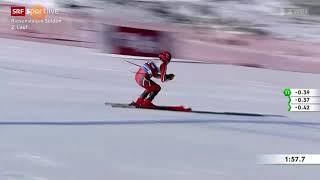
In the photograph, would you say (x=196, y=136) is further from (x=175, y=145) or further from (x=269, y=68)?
(x=269, y=68)

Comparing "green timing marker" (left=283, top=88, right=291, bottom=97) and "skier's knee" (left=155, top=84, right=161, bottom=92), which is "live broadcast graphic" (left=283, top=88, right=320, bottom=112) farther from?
"skier's knee" (left=155, top=84, right=161, bottom=92)

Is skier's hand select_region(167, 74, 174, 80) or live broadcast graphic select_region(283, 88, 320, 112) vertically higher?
skier's hand select_region(167, 74, 174, 80)

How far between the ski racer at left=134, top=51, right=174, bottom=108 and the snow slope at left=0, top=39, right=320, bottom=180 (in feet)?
0.09

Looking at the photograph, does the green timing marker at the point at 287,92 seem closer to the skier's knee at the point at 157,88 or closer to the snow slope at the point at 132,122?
the snow slope at the point at 132,122

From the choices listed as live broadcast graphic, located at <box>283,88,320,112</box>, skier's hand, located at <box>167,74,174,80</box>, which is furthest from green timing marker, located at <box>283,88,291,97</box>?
skier's hand, located at <box>167,74,174,80</box>

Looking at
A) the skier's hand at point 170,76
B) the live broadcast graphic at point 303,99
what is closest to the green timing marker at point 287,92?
the live broadcast graphic at point 303,99

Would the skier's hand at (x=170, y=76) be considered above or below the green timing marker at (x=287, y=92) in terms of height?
above

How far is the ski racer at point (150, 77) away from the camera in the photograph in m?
2.31

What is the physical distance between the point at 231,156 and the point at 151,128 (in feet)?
1.16

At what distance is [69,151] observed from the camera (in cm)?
224

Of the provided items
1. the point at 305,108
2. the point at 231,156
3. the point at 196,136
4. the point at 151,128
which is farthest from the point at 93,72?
the point at 305,108

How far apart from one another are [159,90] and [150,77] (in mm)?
67

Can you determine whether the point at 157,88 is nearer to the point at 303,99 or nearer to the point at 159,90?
the point at 159,90

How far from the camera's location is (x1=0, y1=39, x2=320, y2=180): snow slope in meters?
2.23
